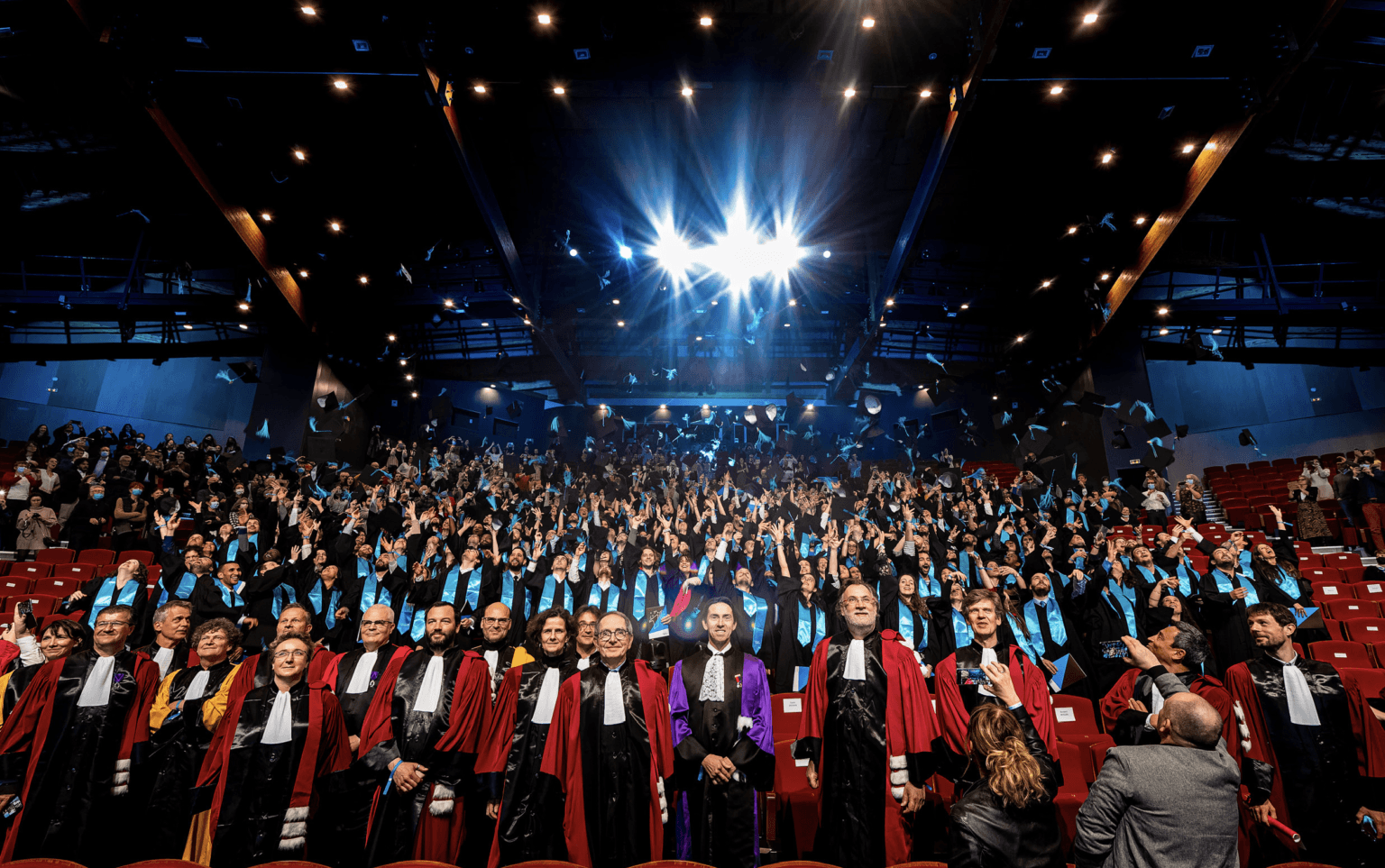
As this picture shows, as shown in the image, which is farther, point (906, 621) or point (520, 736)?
point (906, 621)

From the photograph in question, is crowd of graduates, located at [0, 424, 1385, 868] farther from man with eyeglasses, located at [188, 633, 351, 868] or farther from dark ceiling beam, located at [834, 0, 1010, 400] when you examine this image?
dark ceiling beam, located at [834, 0, 1010, 400]

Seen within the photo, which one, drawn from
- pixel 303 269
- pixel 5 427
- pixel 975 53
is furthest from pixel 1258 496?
pixel 5 427

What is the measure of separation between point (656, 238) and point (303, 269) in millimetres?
7326

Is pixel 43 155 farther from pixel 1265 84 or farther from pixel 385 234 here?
pixel 1265 84

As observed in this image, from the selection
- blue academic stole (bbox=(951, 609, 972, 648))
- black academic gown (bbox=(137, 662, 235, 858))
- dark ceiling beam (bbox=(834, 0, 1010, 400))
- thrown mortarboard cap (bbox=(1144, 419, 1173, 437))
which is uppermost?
dark ceiling beam (bbox=(834, 0, 1010, 400))

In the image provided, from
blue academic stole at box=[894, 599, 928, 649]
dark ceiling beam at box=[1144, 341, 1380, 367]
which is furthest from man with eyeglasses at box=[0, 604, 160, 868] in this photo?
dark ceiling beam at box=[1144, 341, 1380, 367]

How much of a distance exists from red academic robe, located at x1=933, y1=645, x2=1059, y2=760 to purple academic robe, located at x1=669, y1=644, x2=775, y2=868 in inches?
32.6

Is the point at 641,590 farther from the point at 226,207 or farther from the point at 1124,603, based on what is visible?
the point at 226,207

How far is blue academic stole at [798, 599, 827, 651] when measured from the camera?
5.27 meters

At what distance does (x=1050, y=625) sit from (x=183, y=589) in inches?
314

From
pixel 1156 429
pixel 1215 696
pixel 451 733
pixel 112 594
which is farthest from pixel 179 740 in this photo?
pixel 1156 429

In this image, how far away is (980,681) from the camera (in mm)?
3107

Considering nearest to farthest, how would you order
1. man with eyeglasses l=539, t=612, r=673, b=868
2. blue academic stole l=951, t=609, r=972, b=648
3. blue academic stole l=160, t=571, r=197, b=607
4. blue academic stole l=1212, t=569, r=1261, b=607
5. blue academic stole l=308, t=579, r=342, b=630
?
man with eyeglasses l=539, t=612, r=673, b=868
blue academic stole l=951, t=609, r=972, b=648
blue academic stole l=1212, t=569, r=1261, b=607
blue academic stole l=160, t=571, r=197, b=607
blue academic stole l=308, t=579, r=342, b=630

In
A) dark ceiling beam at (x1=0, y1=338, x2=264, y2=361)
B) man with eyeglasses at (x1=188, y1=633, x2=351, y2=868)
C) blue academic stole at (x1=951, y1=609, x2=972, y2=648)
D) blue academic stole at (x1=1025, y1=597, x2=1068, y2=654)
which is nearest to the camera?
man with eyeglasses at (x1=188, y1=633, x2=351, y2=868)
